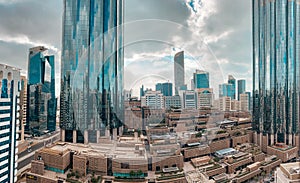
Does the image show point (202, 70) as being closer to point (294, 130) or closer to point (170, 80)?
point (170, 80)

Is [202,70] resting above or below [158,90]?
above

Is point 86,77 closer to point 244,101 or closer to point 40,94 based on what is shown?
point 40,94

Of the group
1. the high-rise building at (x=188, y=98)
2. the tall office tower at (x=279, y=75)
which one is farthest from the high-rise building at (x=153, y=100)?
the tall office tower at (x=279, y=75)

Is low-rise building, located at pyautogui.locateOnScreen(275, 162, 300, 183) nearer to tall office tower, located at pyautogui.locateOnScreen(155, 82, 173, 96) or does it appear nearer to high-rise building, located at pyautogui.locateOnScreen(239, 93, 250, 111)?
tall office tower, located at pyautogui.locateOnScreen(155, 82, 173, 96)

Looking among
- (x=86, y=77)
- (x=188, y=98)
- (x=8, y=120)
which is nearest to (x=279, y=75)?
(x=188, y=98)

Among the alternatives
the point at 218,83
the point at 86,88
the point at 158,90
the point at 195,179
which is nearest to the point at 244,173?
the point at 195,179

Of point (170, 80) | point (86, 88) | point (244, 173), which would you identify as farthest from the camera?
point (86, 88)
